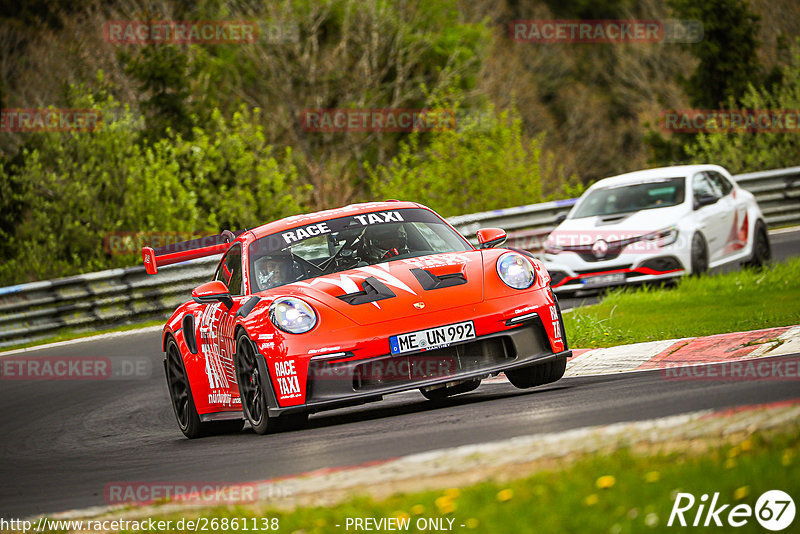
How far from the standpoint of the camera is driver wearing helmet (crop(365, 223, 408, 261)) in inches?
359

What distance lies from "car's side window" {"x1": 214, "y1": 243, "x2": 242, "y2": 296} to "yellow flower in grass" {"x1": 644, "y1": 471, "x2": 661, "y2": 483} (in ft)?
16.0

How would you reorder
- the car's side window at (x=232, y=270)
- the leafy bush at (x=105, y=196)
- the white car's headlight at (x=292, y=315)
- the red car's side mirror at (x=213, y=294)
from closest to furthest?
the white car's headlight at (x=292, y=315)
the red car's side mirror at (x=213, y=294)
the car's side window at (x=232, y=270)
the leafy bush at (x=105, y=196)

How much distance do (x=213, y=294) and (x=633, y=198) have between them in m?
8.47

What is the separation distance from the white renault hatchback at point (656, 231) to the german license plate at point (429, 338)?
23.8 feet

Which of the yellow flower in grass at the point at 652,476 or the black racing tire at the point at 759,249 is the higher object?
the yellow flower in grass at the point at 652,476

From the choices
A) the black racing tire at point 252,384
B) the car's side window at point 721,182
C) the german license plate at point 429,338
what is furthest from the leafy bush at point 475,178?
the german license plate at point 429,338

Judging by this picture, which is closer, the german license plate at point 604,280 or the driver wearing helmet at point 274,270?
the driver wearing helmet at point 274,270

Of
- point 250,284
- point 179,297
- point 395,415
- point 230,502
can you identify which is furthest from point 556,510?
point 179,297

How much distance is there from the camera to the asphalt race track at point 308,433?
6.52 metres

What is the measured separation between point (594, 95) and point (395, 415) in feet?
170

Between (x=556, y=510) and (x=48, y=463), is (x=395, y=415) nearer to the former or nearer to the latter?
(x=48, y=463)

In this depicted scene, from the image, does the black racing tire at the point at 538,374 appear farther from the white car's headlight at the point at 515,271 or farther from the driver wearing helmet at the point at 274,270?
the driver wearing helmet at the point at 274,270

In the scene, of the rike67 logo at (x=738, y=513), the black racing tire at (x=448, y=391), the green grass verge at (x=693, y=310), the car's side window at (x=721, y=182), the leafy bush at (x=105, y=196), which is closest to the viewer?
the rike67 logo at (x=738, y=513)

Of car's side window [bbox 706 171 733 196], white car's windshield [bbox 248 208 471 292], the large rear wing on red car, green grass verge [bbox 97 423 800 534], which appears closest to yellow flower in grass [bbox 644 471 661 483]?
green grass verge [bbox 97 423 800 534]
